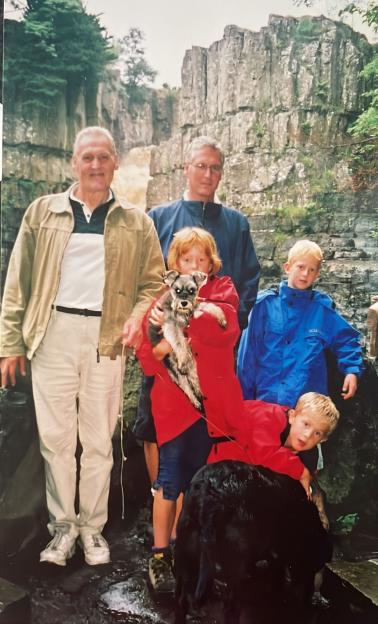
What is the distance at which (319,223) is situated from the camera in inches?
100

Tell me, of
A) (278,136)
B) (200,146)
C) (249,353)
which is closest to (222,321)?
(249,353)

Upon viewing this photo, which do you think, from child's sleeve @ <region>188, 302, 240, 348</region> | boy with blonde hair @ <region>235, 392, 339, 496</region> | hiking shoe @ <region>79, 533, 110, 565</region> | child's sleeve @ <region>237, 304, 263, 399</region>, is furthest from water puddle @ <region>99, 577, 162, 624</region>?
child's sleeve @ <region>188, 302, 240, 348</region>

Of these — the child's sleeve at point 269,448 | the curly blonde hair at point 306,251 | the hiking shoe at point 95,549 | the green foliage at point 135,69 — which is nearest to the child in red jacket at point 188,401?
the child's sleeve at point 269,448

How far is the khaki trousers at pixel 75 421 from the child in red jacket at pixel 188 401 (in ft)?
0.73

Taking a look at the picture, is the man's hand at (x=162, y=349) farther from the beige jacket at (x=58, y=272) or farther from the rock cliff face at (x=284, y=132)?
the rock cliff face at (x=284, y=132)

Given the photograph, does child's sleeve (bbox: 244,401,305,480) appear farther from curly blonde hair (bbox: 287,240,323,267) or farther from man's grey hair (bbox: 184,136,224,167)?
man's grey hair (bbox: 184,136,224,167)

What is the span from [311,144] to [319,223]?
1.20 ft

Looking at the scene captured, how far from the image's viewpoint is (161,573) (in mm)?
2363

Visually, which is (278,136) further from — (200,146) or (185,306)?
(185,306)

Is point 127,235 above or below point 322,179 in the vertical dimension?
below

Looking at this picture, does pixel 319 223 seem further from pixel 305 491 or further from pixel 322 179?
pixel 305 491

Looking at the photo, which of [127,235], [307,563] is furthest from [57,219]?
[307,563]

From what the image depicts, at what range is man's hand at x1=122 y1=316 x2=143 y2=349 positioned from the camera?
2428 mm

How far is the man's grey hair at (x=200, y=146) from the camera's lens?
2.48m
